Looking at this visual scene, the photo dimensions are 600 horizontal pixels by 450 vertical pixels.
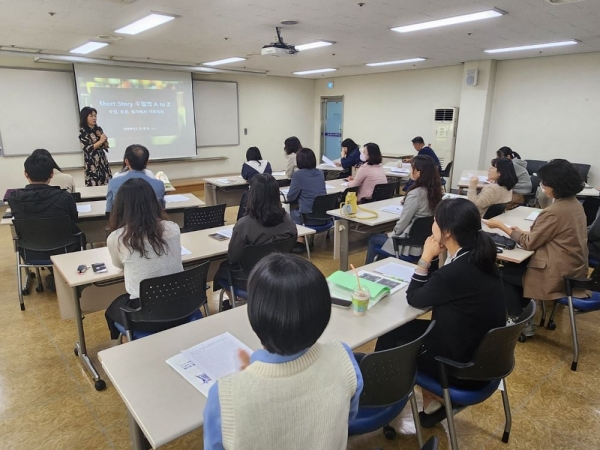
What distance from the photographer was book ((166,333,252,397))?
139cm

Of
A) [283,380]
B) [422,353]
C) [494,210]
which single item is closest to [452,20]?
[494,210]

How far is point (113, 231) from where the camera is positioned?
219 centimetres

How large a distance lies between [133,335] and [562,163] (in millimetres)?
3001

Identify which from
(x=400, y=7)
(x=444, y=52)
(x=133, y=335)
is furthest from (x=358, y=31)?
(x=133, y=335)

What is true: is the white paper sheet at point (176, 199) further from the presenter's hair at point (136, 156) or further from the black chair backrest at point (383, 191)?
the black chair backrest at point (383, 191)

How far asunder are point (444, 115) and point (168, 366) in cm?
857

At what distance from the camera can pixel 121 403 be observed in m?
2.38

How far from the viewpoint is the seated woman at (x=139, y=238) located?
209 centimetres

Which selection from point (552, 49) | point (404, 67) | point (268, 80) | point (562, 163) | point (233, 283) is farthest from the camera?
point (268, 80)

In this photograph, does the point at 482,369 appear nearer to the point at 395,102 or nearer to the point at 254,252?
the point at 254,252

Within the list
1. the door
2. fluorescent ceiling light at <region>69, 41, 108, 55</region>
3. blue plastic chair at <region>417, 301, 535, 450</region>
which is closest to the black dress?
fluorescent ceiling light at <region>69, 41, 108, 55</region>

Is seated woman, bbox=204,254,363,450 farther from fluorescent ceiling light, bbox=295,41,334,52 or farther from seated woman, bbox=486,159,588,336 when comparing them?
A: fluorescent ceiling light, bbox=295,41,334,52

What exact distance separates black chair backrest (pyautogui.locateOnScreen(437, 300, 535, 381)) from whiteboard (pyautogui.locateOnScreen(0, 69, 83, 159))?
8269mm

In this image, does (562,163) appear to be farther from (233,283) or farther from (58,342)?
(58,342)
